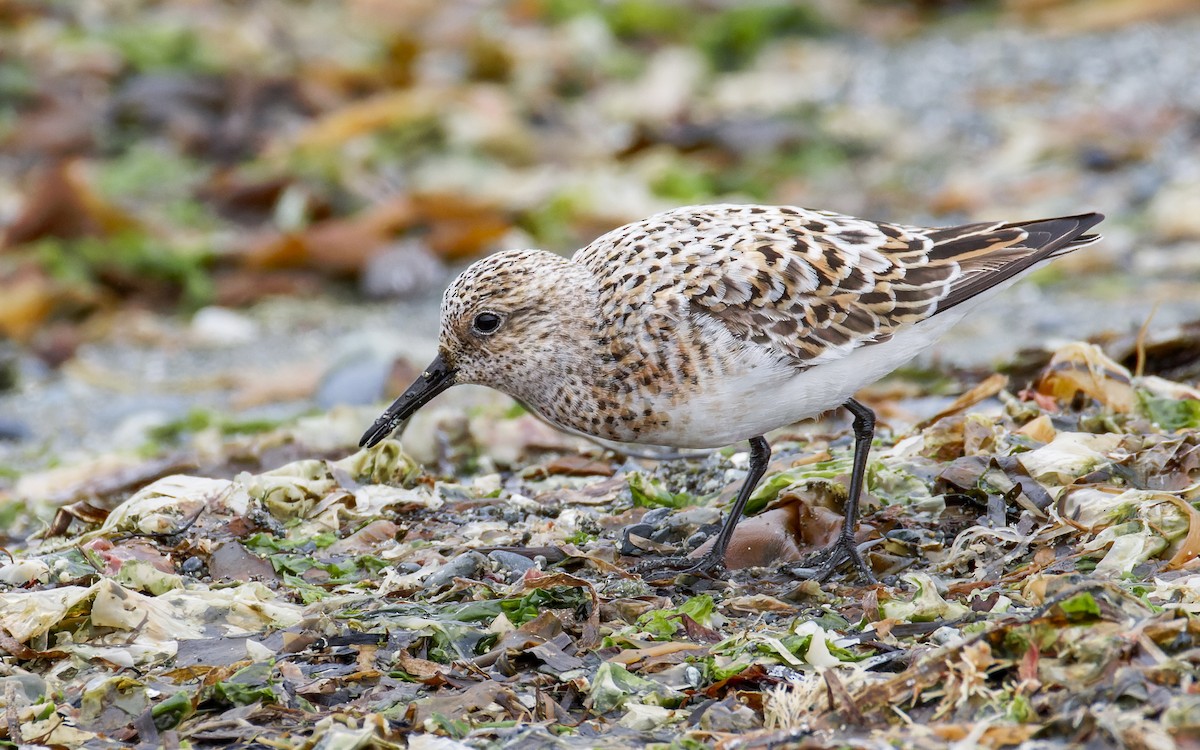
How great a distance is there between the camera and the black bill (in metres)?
5.07

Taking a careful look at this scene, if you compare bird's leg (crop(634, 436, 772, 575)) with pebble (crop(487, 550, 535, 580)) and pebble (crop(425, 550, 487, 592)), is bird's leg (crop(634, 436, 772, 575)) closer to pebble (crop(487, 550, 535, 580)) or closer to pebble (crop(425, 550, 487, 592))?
pebble (crop(487, 550, 535, 580))

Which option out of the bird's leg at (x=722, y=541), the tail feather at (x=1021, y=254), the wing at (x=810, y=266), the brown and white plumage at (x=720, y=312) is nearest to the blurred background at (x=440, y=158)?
the tail feather at (x=1021, y=254)

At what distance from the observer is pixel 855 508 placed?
15.3ft

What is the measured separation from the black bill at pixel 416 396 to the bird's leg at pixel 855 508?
4.43 ft

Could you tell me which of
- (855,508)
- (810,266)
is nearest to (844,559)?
(855,508)

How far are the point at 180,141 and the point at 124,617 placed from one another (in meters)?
8.11

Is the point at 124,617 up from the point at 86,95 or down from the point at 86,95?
down

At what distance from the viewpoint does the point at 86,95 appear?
12008 millimetres

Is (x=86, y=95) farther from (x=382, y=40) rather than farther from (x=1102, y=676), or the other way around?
(x=1102, y=676)

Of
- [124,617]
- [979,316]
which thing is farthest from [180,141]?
[124,617]

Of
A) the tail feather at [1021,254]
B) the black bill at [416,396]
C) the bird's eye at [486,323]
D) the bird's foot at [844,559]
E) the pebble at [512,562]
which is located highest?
the bird's eye at [486,323]

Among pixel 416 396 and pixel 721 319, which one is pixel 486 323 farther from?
pixel 721 319

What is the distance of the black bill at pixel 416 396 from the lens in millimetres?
5070

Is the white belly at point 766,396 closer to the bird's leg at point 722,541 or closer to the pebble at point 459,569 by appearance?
the bird's leg at point 722,541
